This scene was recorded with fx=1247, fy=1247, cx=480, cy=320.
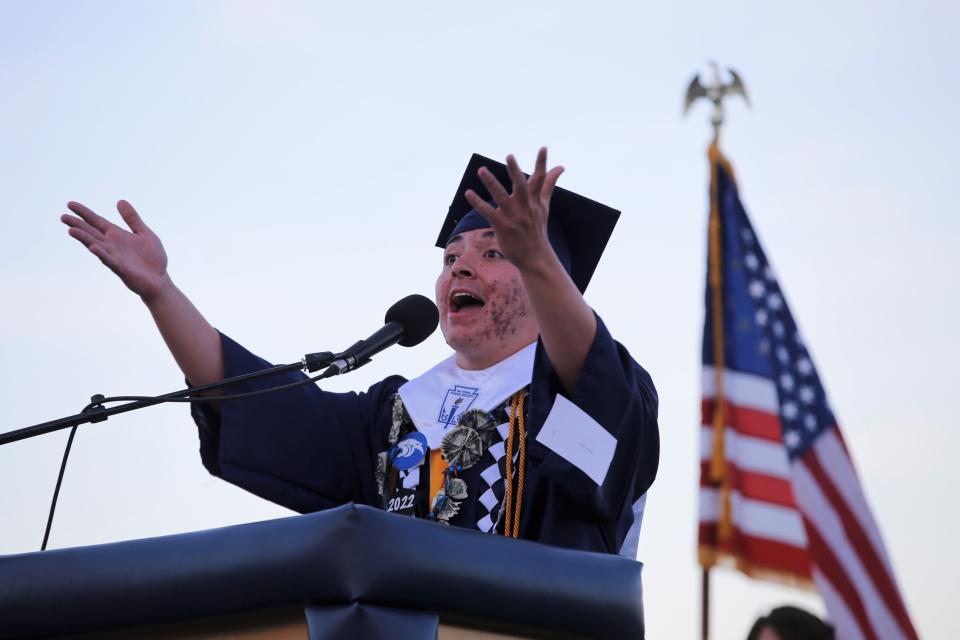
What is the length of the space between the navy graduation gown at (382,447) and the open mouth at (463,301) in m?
0.35

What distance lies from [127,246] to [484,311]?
109 centimetres

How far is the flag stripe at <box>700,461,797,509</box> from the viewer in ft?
7.88

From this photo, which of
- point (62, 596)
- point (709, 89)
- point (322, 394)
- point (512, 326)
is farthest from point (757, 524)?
point (322, 394)

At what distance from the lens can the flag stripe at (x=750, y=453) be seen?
7.97 feet

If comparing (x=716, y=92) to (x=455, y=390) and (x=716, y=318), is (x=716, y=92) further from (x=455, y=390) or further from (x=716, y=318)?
(x=455, y=390)

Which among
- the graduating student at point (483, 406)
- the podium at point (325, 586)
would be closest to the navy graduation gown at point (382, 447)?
the graduating student at point (483, 406)

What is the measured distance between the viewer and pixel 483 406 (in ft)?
12.0

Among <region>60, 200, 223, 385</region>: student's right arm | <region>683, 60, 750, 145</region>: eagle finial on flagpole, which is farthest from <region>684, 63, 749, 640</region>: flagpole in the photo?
<region>60, 200, 223, 385</region>: student's right arm

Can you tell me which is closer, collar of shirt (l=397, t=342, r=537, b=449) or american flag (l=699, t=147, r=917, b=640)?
american flag (l=699, t=147, r=917, b=640)

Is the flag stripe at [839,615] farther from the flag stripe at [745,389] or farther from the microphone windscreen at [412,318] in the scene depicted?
the microphone windscreen at [412,318]

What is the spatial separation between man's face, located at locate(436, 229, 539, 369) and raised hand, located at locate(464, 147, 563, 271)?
906 mm

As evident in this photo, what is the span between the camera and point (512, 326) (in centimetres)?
389

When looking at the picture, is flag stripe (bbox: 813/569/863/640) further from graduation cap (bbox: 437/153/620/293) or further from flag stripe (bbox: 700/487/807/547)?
graduation cap (bbox: 437/153/620/293)

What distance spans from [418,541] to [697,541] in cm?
56
